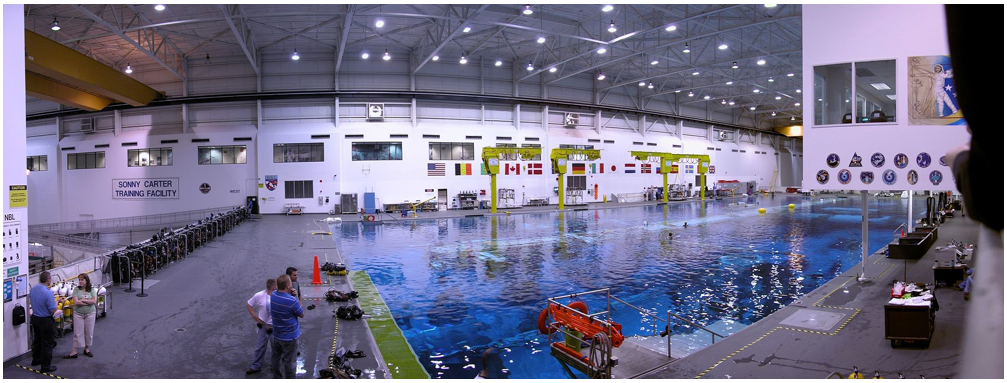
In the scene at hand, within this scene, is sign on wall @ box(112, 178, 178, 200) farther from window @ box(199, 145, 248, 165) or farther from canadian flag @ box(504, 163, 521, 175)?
canadian flag @ box(504, 163, 521, 175)

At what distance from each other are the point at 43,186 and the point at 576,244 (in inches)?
1553

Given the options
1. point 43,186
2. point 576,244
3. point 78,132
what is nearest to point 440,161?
point 576,244

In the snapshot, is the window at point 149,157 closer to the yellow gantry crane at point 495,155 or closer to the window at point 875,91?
the yellow gantry crane at point 495,155

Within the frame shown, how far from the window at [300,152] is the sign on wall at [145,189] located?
723cm

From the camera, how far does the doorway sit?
38.9 meters

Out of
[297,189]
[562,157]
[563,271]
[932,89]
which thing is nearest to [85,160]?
[297,189]

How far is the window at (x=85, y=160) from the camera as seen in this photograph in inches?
1441

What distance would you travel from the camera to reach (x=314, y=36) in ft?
111

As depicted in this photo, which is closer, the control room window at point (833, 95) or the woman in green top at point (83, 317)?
the woman in green top at point (83, 317)

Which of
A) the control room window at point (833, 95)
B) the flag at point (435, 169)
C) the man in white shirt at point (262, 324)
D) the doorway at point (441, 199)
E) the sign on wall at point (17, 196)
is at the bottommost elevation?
the man in white shirt at point (262, 324)

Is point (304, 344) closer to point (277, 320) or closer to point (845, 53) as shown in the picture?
point (277, 320)

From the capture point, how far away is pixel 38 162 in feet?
126

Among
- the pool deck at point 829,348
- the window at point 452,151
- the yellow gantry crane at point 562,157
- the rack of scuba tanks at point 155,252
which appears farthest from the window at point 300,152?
the pool deck at point 829,348

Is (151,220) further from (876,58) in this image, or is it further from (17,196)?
(876,58)
